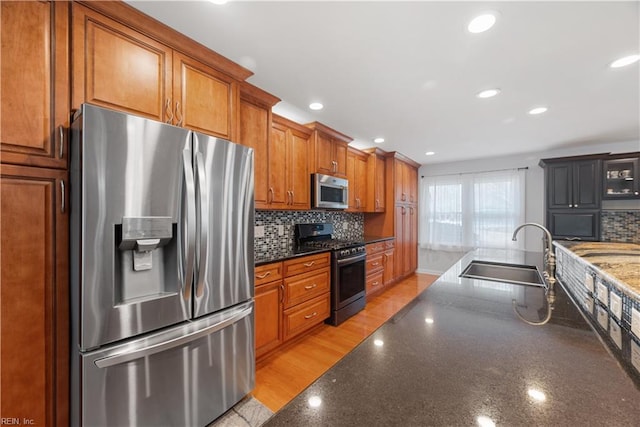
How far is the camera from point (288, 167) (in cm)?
277

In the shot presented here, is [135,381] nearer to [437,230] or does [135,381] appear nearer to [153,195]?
[153,195]

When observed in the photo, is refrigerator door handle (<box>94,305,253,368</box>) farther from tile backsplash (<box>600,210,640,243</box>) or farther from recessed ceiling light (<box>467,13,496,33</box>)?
tile backsplash (<box>600,210,640,243</box>)

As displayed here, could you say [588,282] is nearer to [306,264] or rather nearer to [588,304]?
[588,304]

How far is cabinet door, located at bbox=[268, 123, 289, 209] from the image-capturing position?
2.55 m

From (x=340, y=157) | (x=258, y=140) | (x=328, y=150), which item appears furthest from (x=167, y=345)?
(x=340, y=157)

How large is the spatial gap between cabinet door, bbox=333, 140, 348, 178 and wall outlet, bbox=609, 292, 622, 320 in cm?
269

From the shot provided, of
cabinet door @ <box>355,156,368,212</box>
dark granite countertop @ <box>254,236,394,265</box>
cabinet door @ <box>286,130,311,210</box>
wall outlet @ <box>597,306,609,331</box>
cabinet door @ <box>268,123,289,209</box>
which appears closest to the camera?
wall outlet @ <box>597,306,609,331</box>

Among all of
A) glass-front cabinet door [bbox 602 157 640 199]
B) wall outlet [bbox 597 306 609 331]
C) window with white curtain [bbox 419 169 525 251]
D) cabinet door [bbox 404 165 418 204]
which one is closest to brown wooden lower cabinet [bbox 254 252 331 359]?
wall outlet [bbox 597 306 609 331]

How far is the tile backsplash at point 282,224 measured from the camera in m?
2.82

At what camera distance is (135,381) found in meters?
1.23

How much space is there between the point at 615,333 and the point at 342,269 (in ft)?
7.50

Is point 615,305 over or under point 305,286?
over

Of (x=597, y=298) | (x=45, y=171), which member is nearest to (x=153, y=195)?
(x=45, y=171)

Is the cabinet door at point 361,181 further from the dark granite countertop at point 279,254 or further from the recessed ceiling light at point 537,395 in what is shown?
the recessed ceiling light at point 537,395
